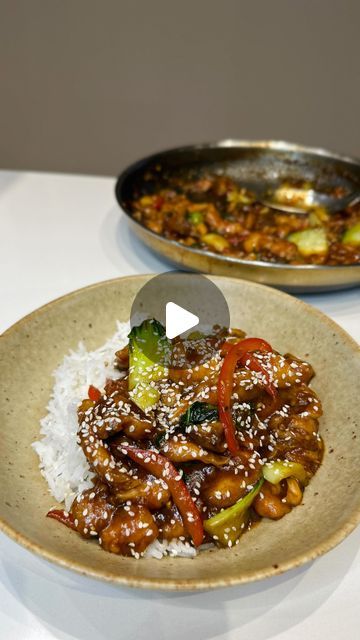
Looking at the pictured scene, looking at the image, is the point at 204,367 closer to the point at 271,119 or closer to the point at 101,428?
the point at 101,428

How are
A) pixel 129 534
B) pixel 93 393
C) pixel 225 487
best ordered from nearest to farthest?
pixel 129 534 < pixel 225 487 < pixel 93 393

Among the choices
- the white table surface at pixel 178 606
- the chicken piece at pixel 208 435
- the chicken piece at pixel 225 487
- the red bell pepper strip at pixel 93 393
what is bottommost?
the white table surface at pixel 178 606

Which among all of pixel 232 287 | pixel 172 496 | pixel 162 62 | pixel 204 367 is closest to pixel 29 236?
pixel 232 287

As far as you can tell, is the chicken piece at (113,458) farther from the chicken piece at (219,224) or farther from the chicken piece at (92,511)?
the chicken piece at (219,224)

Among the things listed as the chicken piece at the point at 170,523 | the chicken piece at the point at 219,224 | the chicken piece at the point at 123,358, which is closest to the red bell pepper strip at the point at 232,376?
the chicken piece at the point at 170,523

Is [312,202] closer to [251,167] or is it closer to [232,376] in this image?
[251,167]

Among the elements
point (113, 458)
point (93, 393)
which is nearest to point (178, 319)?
point (93, 393)
